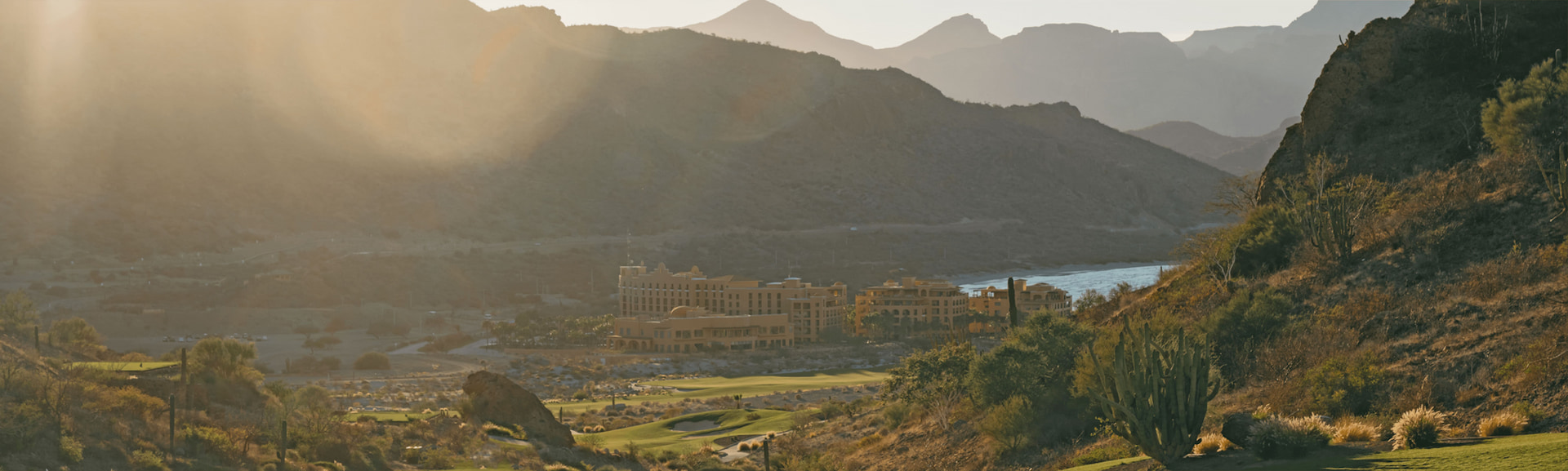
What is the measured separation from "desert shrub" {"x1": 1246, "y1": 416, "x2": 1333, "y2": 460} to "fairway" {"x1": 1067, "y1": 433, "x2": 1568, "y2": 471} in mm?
212

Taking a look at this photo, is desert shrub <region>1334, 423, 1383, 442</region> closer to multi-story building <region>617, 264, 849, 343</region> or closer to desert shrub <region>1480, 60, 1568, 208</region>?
desert shrub <region>1480, 60, 1568, 208</region>

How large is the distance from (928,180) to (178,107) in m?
88.7

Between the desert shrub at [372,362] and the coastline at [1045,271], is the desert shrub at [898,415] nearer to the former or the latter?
the desert shrub at [372,362]

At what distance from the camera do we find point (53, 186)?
9175 centimetres

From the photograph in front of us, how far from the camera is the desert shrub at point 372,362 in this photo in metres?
56.4

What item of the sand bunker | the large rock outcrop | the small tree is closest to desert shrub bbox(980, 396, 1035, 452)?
the small tree

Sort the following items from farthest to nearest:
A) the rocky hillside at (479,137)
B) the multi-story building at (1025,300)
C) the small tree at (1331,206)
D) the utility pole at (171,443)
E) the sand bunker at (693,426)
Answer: the rocky hillside at (479,137) → the multi-story building at (1025,300) → the sand bunker at (693,426) → the utility pole at (171,443) → the small tree at (1331,206)

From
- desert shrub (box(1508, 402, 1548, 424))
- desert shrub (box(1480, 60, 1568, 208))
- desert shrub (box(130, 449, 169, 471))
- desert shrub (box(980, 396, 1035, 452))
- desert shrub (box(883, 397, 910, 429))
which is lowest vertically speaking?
desert shrub (box(883, 397, 910, 429))

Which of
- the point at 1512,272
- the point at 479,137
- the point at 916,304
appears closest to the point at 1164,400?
the point at 1512,272

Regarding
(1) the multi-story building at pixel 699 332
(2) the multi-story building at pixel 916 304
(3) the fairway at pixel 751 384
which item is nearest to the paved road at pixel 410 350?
(1) the multi-story building at pixel 699 332

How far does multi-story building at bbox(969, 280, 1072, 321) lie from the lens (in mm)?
69625

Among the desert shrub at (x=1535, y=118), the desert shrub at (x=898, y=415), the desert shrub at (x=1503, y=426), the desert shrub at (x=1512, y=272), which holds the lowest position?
the desert shrub at (x=898, y=415)

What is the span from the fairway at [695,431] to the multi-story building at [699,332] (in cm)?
2740

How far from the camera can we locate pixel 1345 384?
14.0 m
